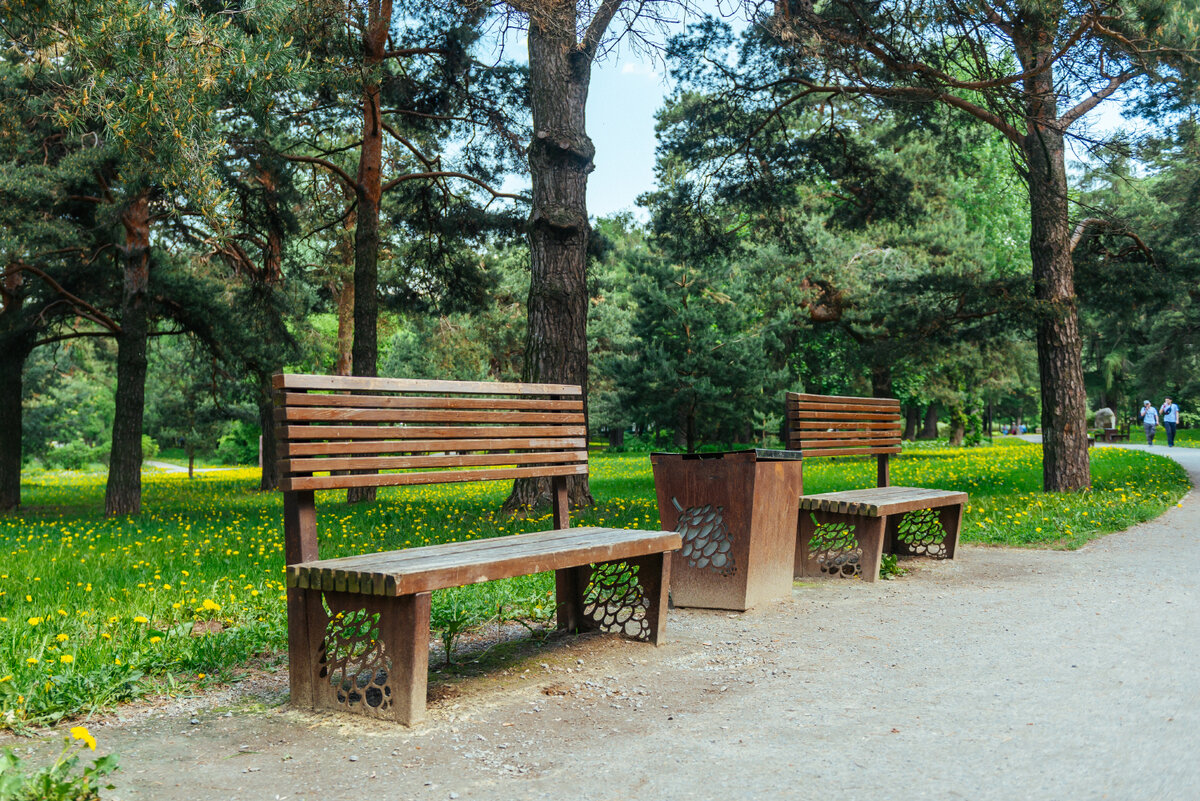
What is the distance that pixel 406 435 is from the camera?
393 cm

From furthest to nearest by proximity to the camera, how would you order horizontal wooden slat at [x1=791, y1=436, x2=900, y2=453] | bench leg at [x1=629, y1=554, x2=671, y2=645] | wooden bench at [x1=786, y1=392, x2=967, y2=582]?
horizontal wooden slat at [x1=791, y1=436, x2=900, y2=453] < wooden bench at [x1=786, y1=392, x2=967, y2=582] < bench leg at [x1=629, y1=554, x2=671, y2=645]

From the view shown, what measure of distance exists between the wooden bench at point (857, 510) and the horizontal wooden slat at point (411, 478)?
5.85 ft

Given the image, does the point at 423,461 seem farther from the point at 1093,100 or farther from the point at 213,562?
the point at 1093,100

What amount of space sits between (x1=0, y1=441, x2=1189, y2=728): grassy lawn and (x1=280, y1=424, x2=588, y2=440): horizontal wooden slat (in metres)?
0.85

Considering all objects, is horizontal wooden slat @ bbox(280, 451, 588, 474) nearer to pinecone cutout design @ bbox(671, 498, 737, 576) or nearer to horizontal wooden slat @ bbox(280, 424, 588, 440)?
horizontal wooden slat @ bbox(280, 424, 588, 440)

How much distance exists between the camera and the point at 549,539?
4105 millimetres

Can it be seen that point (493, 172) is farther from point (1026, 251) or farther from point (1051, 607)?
point (1026, 251)

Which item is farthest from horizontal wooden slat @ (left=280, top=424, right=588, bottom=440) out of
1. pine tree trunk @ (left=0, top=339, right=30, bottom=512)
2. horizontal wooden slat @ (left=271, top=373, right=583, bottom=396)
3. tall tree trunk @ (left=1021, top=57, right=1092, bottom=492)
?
pine tree trunk @ (left=0, top=339, right=30, bottom=512)

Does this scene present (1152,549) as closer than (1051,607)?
No

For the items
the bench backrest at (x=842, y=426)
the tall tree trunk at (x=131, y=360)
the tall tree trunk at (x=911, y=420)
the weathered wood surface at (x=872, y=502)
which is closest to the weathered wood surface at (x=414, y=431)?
the bench backrest at (x=842, y=426)

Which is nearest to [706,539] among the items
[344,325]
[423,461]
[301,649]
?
[423,461]

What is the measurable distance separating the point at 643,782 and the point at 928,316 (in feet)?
34.4

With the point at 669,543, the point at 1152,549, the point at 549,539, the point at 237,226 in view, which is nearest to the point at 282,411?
the point at 549,539

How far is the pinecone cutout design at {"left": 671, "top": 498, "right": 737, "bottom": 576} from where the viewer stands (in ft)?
16.6
